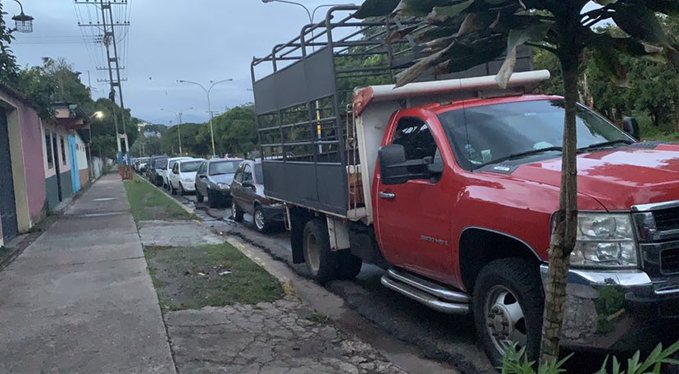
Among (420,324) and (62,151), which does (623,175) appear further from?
(62,151)

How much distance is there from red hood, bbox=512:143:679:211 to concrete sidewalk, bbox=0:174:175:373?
10.3 feet

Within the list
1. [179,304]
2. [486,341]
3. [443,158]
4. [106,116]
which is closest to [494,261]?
[486,341]

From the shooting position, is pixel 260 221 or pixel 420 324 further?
pixel 260 221

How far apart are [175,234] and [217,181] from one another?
653cm

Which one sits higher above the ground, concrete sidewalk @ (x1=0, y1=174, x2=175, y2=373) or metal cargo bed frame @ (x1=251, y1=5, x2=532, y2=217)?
metal cargo bed frame @ (x1=251, y1=5, x2=532, y2=217)

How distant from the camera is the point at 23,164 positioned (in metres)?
14.6

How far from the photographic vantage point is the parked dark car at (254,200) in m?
13.2

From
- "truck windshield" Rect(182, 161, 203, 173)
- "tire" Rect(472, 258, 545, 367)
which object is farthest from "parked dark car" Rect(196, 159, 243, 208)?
"tire" Rect(472, 258, 545, 367)

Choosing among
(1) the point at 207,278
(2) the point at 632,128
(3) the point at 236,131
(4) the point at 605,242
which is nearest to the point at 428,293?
(4) the point at 605,242

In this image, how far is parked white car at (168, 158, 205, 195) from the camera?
87.2 ft

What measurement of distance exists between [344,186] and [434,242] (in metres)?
1.59

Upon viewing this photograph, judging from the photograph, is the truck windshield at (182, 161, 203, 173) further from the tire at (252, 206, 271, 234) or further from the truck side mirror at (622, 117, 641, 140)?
the truck side mirror at (622, 117, 641, 140)

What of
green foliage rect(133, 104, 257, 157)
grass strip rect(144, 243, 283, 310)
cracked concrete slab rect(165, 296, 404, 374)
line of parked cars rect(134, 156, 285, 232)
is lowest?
cracked concrete slab rect(165, 296, 404, 374)

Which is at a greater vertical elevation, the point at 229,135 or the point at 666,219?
the point at 229,135
